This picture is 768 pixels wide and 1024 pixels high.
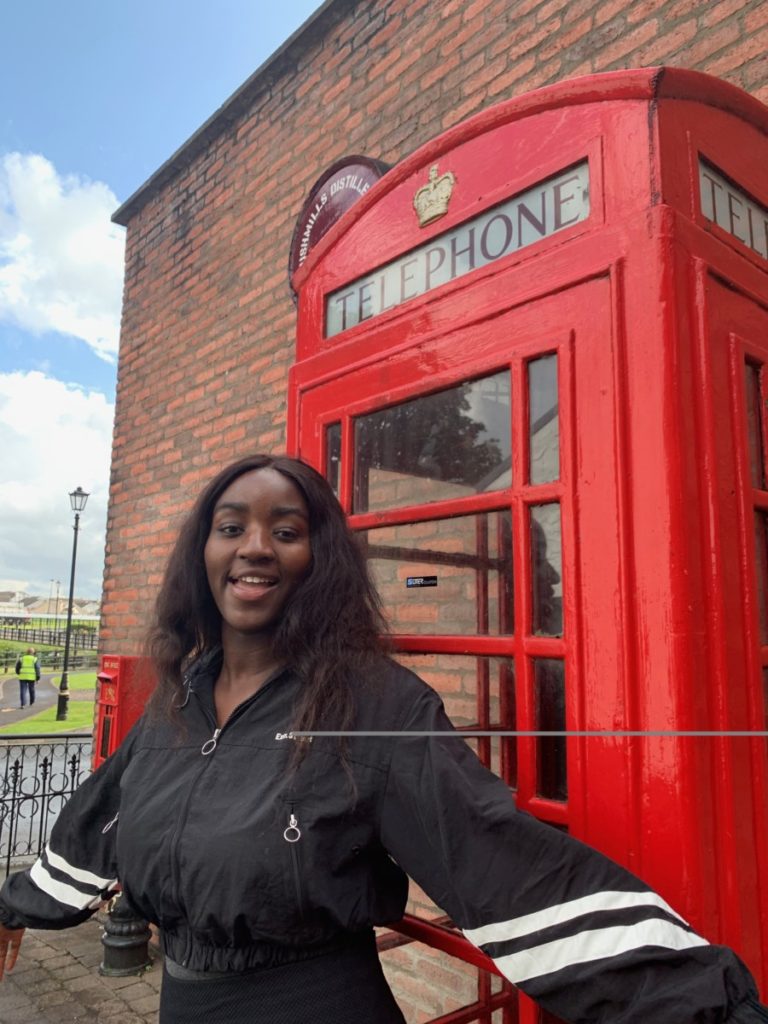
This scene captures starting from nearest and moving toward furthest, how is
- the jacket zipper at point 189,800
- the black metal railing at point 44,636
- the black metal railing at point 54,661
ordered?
the jacket zipper at point 189,800, the black metal railing at point 54,661, the black metal railing at point 44,636

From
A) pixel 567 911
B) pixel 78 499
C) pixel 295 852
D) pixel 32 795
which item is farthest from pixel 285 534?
pixel 78 499

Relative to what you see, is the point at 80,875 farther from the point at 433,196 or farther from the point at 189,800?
the point at 433,196

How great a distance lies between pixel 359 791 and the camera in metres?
1.22

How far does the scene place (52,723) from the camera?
1650 centimetres

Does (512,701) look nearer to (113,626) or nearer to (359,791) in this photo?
(359,791)

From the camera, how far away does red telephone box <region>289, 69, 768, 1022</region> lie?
1104 mm

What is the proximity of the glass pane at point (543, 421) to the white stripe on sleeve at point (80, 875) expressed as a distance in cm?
135

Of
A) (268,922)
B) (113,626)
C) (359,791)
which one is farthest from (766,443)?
(113,626)

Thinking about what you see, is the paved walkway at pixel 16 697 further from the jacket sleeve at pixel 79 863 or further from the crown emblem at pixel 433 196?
the crown emblem at pixel 433 196

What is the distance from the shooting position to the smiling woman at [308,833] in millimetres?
1017

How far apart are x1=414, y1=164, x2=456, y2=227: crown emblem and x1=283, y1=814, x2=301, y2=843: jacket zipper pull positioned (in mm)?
1256

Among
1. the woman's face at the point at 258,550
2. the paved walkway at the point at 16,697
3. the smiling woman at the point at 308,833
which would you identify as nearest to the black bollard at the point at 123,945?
the smiling woman at the point at 308,833

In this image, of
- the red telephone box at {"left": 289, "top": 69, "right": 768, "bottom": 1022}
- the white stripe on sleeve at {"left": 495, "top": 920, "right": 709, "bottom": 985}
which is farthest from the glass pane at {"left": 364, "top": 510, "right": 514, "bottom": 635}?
the white stripe on sleeve at {"left": 495, "top": 920, "right": 709, "bottom": 985}

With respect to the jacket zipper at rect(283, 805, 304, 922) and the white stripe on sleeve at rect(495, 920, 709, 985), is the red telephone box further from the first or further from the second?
the jacket zipper at rect(283, 805, 304, 922)
